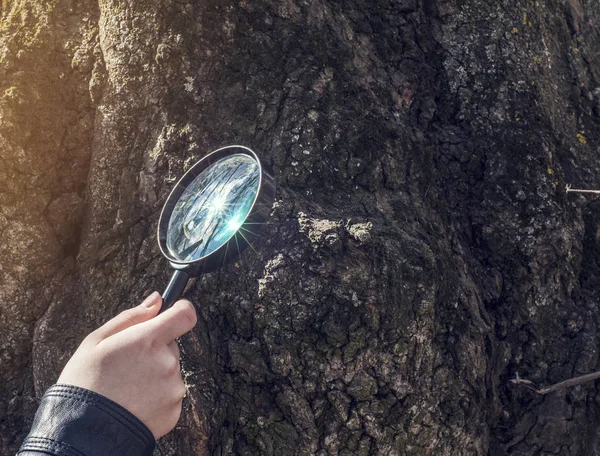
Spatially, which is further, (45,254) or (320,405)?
(45,254)

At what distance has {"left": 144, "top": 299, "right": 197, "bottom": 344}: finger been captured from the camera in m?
1.74

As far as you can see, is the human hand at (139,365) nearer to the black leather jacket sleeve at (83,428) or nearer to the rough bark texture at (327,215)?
the black leather jacket sleeve at (83,428)

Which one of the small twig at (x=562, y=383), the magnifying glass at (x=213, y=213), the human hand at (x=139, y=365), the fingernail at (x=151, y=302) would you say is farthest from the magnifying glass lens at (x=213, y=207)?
the small twig at (x=562, y=383)

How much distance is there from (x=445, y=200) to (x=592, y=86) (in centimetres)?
119

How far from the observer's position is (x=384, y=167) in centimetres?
247

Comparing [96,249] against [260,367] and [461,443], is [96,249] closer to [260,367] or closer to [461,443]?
[260,367]

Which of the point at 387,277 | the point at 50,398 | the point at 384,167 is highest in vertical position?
the point at 50,398

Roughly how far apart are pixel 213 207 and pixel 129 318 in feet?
1.55

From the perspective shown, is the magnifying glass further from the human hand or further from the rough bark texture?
the rough bark texture

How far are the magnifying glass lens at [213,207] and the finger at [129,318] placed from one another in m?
0.19

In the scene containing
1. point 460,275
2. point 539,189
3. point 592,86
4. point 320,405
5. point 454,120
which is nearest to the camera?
point 320,405

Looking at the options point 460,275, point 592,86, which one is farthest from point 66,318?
point 592,86

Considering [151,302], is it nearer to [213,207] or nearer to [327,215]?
[213,207]

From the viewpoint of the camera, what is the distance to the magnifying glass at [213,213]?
196 cm
